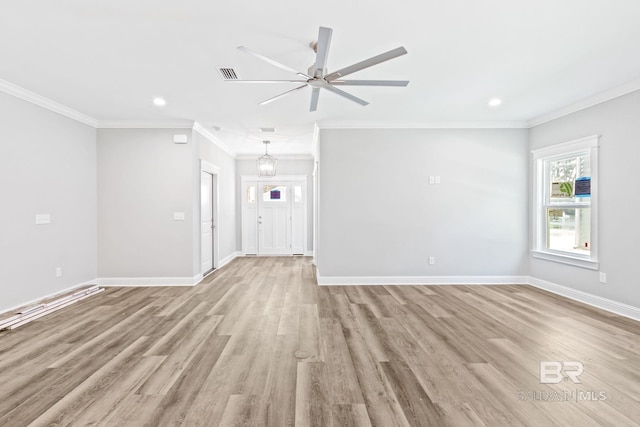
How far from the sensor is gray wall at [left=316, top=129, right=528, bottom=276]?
4945 mm

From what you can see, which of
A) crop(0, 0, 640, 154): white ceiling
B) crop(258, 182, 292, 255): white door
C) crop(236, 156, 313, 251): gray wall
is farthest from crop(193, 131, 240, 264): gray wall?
crop(0, 0, 640, 154): white ceiling

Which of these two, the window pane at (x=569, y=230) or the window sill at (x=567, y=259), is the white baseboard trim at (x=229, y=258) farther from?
the window pane at (x=569, y=230)

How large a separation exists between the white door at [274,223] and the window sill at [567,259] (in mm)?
5463

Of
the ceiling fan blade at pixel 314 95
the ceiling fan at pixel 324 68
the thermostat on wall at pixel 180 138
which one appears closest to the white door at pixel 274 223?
the thermostat on wall at pixel 180 138

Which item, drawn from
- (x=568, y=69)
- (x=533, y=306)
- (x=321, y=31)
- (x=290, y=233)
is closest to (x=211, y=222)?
(x=290, y=233)

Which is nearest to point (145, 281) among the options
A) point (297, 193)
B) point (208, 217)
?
point (208, 217)

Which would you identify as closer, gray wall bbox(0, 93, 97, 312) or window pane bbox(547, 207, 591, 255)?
gray wall bbox(0, 93, 97, 312)

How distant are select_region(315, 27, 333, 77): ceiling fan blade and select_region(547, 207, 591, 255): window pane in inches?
162

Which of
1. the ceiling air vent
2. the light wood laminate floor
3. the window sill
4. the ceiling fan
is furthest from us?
the window sill

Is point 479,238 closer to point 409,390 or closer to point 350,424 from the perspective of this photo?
point 409,390

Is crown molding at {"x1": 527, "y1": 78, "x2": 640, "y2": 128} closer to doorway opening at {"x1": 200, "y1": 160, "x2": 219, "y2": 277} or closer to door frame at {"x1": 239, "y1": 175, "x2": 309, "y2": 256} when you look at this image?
door frame at {"x1": 239, "y1": 175, "x2": 309, "y2": 256}

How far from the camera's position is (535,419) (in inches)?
68.2

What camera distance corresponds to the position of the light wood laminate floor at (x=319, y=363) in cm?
179

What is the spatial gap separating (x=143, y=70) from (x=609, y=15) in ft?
13.3
